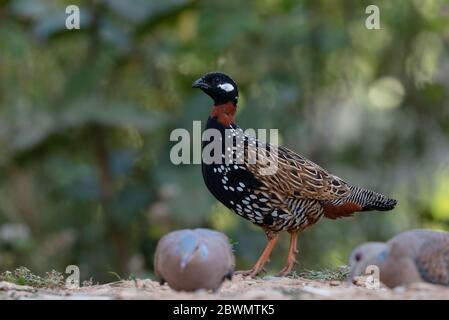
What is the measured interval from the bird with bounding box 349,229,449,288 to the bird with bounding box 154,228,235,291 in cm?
80

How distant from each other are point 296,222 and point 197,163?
363 cm

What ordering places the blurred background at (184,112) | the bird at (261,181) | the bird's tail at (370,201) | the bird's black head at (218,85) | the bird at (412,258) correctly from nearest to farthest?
the bird at (412,258), the bird at (261,181), the bird's black head at (218,85), the bird's tail at (370,201), the blurred background at (184,112)

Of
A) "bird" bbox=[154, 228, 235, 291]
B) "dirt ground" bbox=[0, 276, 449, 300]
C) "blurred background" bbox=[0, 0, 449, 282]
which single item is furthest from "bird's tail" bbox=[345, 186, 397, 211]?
"blurred background" bbox=[0, 0, 449, 282]

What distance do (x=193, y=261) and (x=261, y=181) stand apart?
165 centimetres

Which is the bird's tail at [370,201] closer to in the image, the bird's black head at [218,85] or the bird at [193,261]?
the bird's black head at [218,85]

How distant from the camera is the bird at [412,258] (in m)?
5.52

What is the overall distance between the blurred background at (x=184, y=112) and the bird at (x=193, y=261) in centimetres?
448

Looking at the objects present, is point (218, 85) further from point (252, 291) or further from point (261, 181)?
point (252, 291)

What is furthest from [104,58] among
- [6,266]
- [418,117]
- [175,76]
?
[418,117]

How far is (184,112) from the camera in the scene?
1062cm

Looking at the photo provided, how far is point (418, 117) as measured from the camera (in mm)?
12156

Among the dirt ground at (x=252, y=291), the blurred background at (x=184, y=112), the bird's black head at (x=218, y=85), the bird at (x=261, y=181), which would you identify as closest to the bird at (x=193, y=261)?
the dirt ground at (x=252, y=291)

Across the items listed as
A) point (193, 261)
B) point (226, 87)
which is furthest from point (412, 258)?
point (226, 87)
